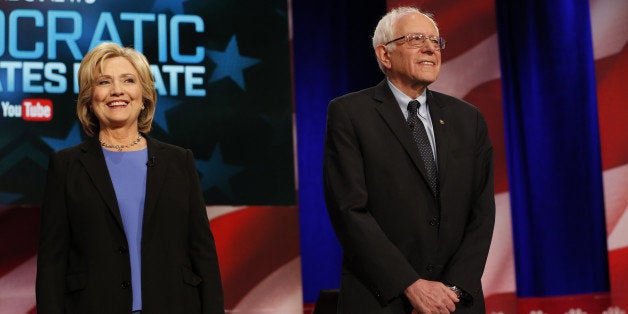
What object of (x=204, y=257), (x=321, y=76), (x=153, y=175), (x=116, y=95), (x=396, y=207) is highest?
(x=321, y=76)

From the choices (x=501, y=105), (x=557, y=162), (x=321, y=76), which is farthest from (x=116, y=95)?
(x=557, y=162)

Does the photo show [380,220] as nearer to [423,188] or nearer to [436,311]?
[423,188]

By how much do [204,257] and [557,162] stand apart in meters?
3.26

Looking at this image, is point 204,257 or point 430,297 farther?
point 204,257

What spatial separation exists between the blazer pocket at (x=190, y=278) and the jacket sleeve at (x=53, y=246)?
32cm

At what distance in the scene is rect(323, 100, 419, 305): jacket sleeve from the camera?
244 cm

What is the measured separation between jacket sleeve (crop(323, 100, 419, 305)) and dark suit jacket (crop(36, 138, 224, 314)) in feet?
1.28

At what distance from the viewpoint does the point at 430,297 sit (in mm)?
2404

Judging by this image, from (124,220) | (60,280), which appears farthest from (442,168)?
(60,280)

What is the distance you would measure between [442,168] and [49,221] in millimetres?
1110

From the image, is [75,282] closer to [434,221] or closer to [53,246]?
[53,246]

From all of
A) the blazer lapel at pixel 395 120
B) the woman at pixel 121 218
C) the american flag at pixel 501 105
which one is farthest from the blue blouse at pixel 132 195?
the american flag at pixel 501 105

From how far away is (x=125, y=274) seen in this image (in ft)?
7.97

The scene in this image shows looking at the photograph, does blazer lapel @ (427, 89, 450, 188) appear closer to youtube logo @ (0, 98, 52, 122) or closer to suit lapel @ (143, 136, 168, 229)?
suit lapel @ (143, 136, 168, 229)
